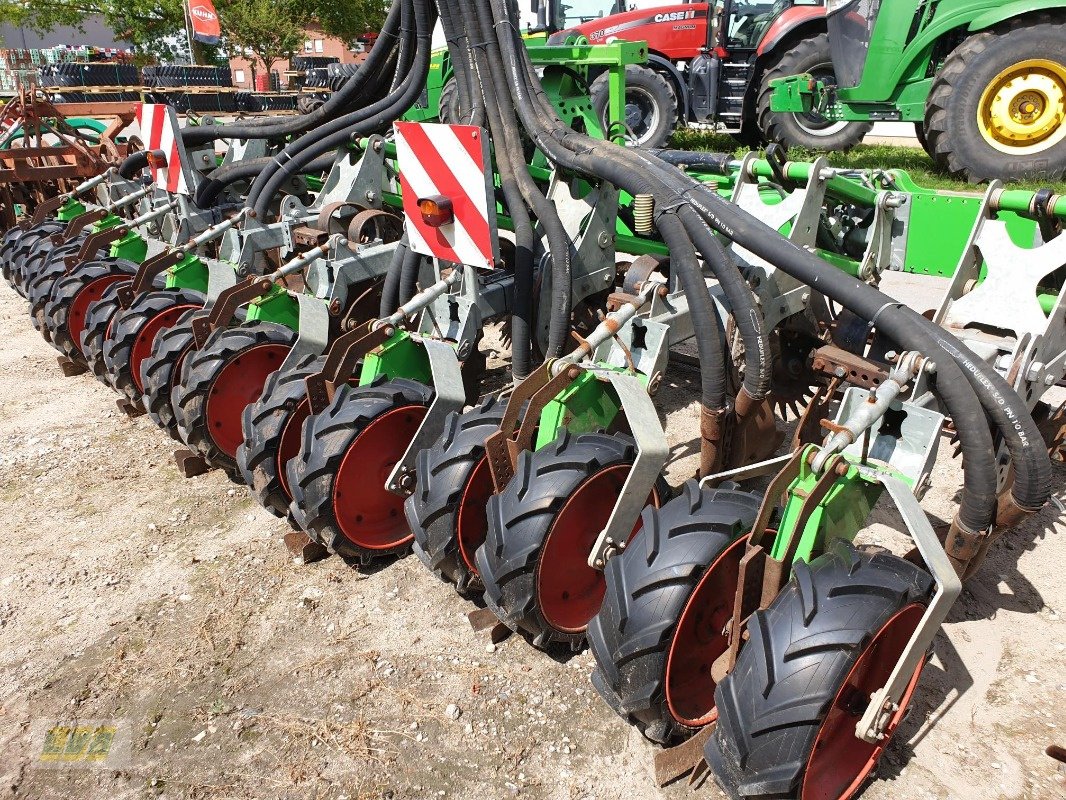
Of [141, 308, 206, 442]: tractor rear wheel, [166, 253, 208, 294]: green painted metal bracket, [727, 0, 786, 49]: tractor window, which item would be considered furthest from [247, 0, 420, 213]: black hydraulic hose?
[727, 0, 786, 49]: tractor window

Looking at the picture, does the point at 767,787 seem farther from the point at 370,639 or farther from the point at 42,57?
the point at 42,57

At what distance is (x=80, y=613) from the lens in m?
2.99

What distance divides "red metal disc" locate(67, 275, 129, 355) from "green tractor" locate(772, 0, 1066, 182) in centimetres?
781

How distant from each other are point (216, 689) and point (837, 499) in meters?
2.07

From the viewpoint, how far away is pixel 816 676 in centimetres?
174

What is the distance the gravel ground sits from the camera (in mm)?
2225

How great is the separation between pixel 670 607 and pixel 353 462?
1.40 metres

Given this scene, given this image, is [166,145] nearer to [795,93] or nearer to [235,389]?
[235,389]

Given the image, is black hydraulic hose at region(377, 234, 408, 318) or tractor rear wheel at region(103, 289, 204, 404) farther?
tractor rear wheel at region(103, 289, 204, 404)

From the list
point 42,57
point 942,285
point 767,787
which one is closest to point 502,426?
point 767,787

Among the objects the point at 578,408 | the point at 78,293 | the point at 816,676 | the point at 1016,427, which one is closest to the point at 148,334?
the point at 78,293

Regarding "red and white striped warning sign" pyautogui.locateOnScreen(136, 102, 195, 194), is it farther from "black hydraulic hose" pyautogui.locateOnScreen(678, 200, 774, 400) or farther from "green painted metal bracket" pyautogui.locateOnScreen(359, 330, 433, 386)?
"black hydraulic hose" pyautogui.locateOnScreen(678, 200, 774, 400)

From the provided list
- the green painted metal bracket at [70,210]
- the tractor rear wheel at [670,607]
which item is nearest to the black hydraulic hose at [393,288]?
the tractor rear wheel at [670,607]

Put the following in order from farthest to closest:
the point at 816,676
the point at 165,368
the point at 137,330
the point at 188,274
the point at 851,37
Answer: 1. the point at 851,37
2. the point at 188,274
3. the point at 137,330
4. the point at 165,368
5. the point at 816,676
